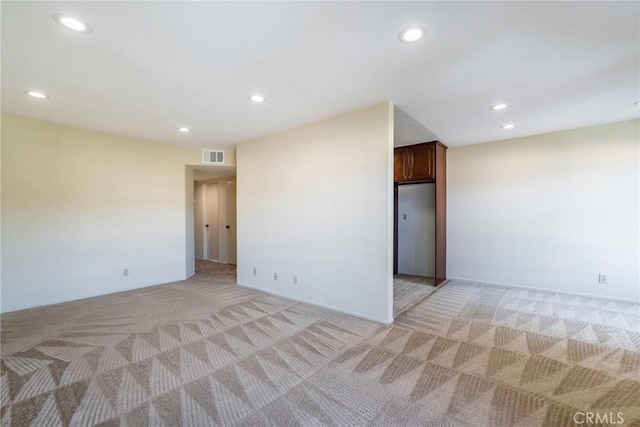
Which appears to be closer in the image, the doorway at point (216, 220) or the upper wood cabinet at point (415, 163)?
the upper wood cabinet at point (415, 163)

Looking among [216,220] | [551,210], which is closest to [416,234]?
[551,210]

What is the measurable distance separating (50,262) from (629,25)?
6.85m

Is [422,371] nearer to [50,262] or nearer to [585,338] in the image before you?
[585,338]

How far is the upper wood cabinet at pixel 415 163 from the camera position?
4902 mm

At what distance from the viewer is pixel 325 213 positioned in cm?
382

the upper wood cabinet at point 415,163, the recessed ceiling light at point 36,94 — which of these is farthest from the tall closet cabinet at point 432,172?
the recessed ceiling light at point 36,94

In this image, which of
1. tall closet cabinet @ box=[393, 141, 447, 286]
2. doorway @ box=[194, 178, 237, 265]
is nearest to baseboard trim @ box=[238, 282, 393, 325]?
tall closet cabinet @ box=[393, 141, 447, 286]

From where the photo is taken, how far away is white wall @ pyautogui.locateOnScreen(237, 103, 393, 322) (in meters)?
3.29

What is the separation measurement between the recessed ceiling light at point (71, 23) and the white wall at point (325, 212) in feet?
8.43

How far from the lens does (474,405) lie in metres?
1.90

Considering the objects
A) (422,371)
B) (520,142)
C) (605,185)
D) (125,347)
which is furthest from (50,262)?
(605,185)

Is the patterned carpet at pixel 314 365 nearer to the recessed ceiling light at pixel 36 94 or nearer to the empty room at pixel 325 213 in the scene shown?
the empty room at pixel 325 213

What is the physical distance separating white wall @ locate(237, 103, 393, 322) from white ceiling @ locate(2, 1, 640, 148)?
A: 0.42m

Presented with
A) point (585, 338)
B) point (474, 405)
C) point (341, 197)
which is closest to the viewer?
point (474, 405)
